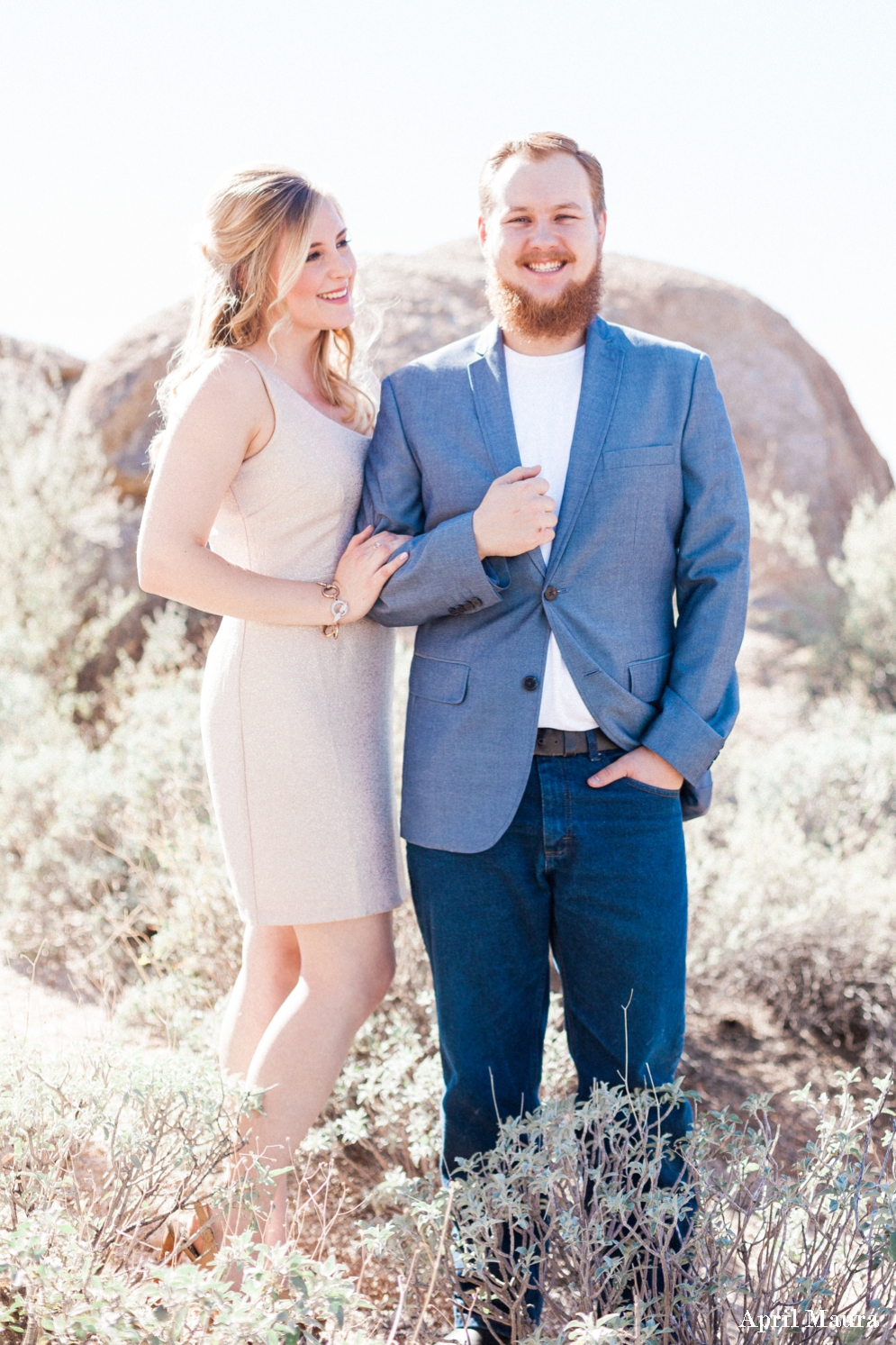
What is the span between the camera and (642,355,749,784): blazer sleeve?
2139mm

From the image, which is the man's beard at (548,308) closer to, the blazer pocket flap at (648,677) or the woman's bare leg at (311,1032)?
the blazer pocket flap at (648,677)

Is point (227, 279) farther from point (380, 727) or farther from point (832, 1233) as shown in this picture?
point (832, 1233)

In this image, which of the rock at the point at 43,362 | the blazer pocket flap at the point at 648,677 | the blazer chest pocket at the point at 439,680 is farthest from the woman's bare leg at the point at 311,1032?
the rock at the point at 43,362

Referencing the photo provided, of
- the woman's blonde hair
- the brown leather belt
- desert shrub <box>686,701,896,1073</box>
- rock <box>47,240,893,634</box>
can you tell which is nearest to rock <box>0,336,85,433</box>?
rock <box>47,240,893,634</box>

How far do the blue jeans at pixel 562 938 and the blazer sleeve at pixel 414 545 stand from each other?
37cm

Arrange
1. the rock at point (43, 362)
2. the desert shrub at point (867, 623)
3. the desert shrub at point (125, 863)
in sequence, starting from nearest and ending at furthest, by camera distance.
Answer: the desert shrub at point (125, 863) < the desert shrub at point (867, 623) < the rock at point (43, 362)

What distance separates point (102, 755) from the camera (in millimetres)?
4879

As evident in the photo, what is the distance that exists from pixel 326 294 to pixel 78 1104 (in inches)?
67.3

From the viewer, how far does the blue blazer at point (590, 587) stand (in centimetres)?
216

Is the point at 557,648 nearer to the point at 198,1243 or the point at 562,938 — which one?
the point at 562,938

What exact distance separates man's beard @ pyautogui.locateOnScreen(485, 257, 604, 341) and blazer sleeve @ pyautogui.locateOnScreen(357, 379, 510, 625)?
0.30 meters

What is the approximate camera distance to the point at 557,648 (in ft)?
7.14

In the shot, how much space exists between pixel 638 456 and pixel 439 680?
60cm

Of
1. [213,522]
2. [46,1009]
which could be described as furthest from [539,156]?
[46,1009]
